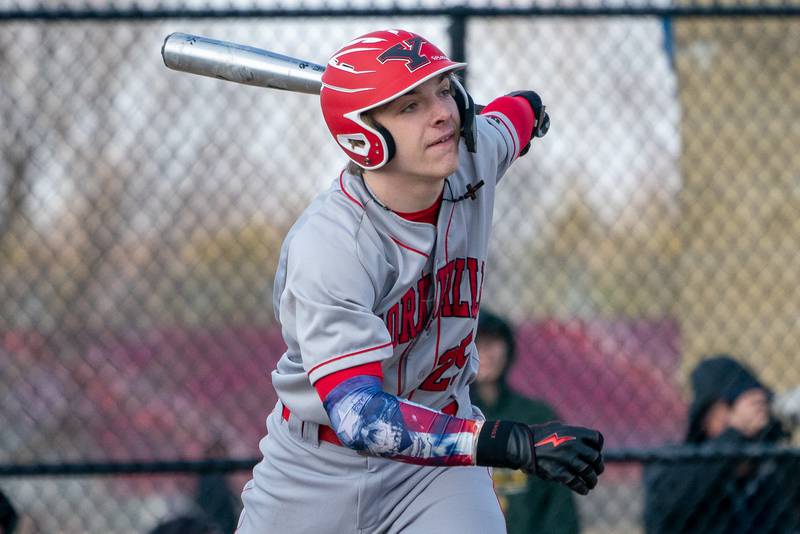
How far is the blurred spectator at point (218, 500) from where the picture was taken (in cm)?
484

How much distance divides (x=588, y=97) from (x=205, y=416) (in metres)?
2.97

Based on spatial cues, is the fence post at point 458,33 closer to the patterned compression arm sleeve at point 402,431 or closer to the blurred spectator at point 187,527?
the blurred spectator at point 187,527

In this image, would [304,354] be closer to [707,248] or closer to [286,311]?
[286,311]

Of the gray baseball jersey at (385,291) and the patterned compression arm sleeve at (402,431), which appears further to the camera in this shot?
the gray baseball jersey at (385,291)

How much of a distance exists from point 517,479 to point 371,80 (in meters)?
2.40

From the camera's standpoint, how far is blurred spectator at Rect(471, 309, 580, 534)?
445cm

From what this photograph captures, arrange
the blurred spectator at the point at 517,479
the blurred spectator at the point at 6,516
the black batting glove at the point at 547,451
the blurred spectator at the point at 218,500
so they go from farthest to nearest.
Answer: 1. the blurred spectator at the point at 218,500
2. the blurred spectator at the point at 517,479
3. the blurred spectator at the point at 6,516
4. the black batting glove at the point at 547,451

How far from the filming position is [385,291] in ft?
8.50

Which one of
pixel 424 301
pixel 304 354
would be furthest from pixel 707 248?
pixel 304 354

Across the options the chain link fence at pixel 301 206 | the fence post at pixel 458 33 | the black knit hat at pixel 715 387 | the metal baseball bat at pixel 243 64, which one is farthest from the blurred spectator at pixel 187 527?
the black knit hat at pixel 715 387

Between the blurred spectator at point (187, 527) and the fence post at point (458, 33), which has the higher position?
the fence post at point (458, 33)

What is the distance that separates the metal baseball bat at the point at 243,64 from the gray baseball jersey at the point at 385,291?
0.43 metres

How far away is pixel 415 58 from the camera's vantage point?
2.50m

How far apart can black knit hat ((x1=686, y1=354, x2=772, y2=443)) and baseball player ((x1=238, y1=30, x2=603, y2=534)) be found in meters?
2.02
